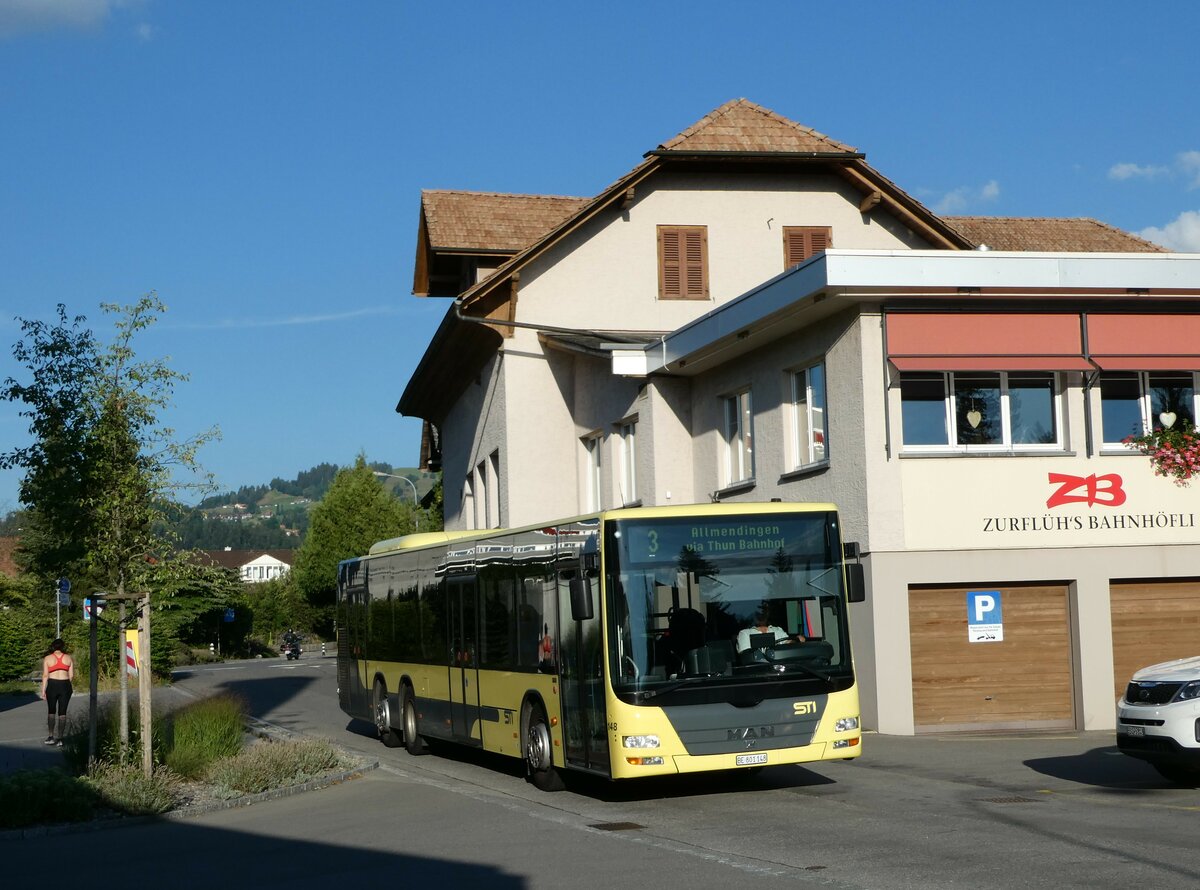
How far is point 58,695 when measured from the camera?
24984 mm

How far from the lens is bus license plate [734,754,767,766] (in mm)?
13867

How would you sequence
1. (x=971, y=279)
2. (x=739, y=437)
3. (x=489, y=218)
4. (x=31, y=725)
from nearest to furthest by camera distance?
(x=971, y=279) → (x=739, y=437) → (x=31, y=725) → (x=489, y=218)

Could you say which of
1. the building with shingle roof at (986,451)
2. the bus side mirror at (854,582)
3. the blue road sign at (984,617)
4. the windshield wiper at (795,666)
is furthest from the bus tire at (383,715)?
the bus side mirror at (854,582)

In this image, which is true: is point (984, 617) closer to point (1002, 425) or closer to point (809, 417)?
point (1002, 425)

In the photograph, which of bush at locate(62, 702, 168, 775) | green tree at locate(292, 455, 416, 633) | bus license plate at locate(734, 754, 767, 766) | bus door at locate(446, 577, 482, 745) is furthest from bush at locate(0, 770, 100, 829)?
green tree at locate(292, 455, 416, 633)

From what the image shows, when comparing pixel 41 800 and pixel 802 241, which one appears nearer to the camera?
pixel 41 800

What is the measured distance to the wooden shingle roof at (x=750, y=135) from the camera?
32062 mm

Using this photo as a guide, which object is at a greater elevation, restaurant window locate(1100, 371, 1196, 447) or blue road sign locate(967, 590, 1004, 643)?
restaurant window locate(1100, 371, 1196, 447)

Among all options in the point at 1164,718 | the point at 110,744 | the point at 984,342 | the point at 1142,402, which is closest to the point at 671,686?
the point at 1164,718

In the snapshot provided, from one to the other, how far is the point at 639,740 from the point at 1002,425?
978 centimetres

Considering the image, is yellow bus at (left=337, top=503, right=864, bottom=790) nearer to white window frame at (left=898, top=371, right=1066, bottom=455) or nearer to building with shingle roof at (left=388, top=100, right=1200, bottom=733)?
building with shingle roof at (left=388, top=100, right=1200, bottom=733)

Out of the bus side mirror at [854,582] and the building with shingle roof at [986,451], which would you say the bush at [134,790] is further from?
the building with shingle roof at [986,451]

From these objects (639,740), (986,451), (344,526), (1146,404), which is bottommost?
(639,740)

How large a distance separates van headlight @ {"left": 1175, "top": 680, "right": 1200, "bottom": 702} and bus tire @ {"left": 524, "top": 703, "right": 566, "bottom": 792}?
19.5 feet
